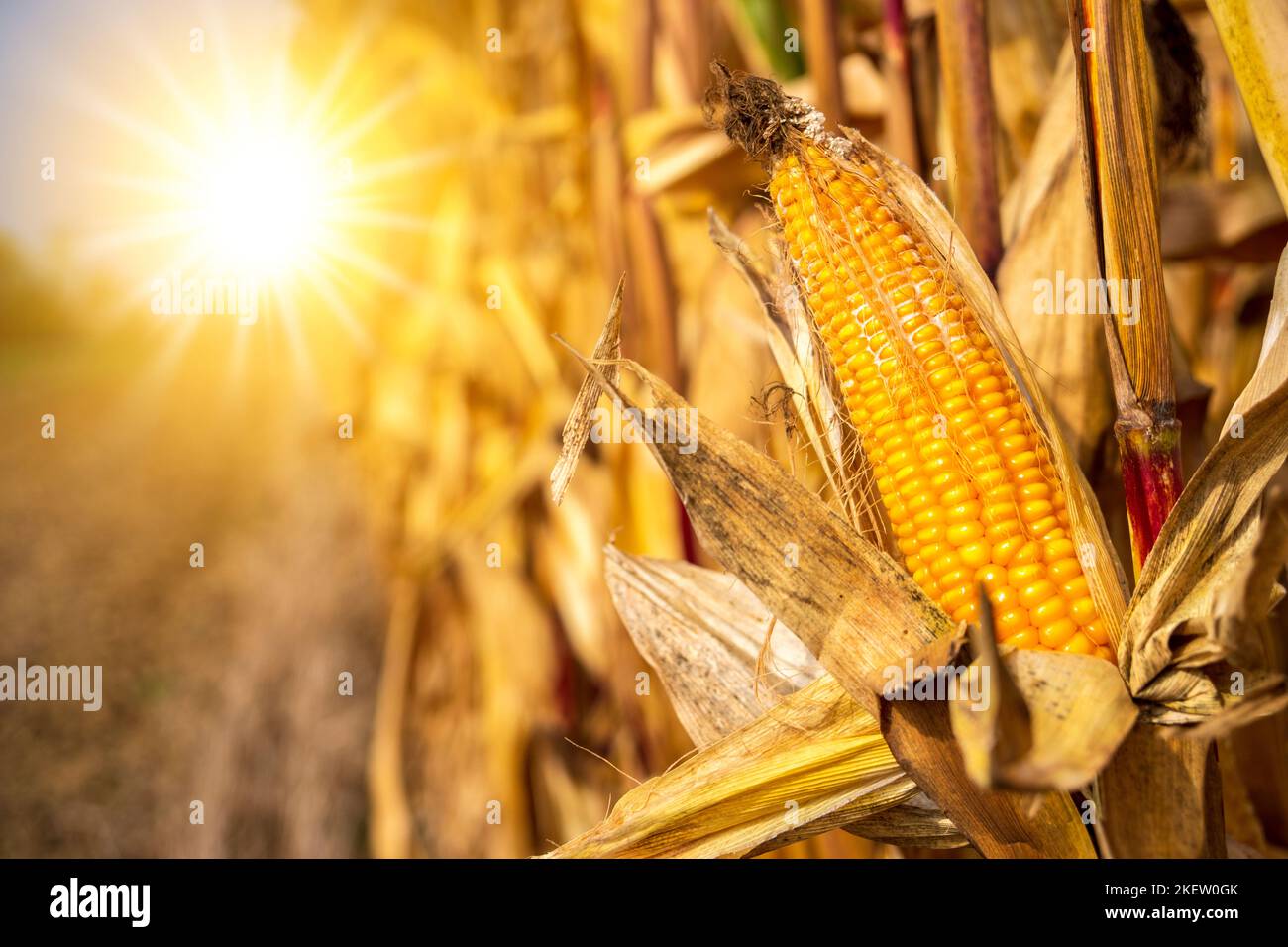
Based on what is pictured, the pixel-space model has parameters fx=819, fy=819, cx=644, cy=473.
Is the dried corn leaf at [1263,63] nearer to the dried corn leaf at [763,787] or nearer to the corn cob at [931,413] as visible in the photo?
the corn cob at [931,413]

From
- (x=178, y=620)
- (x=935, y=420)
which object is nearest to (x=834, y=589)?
(x=935, y=420)

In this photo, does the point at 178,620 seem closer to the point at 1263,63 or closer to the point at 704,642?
the point at 704,642

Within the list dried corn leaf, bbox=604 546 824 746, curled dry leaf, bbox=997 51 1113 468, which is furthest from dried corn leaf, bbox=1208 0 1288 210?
dried corn leaf, bbox=604 546 824 746

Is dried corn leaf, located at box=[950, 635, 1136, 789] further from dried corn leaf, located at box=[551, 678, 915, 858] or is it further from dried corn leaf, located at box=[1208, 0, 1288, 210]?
dried corn leaf, located at box=[1208, 0, 1288, 210]

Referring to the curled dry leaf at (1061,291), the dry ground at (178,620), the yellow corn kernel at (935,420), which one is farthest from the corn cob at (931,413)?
the dry ground at (178,620)

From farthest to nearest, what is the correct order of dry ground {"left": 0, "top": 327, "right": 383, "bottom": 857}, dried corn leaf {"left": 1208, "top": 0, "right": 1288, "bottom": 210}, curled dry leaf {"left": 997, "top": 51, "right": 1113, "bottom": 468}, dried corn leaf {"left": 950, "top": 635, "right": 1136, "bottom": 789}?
dry ground {"left": 0, "top": 327, "right": 383, "bottom": 857}, curled dry leaf {"left": 997, "top": 51, "right": 1113, "bottom": 468}, dried corn leaf {"left": 1208, "top": 0, "right": 1288, "bottom": 210}, dried corn leaf {"left": 950, "top": 635, "right": 1136, "bottom": 789}

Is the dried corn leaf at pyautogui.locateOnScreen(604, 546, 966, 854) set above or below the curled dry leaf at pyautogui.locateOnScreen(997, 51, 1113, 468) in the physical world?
below

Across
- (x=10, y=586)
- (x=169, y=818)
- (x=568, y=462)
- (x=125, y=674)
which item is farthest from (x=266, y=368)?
(x=568, y=462)
